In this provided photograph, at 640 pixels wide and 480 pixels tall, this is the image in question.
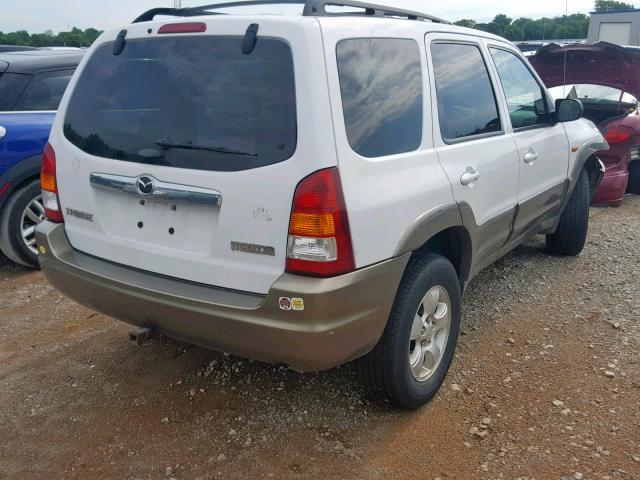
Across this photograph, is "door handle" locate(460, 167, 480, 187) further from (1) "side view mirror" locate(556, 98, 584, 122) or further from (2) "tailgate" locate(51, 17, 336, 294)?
(1) "side view mirror" locate(556, 98, 584, 122)

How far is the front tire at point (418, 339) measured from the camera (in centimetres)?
267

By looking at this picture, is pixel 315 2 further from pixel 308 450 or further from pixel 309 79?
pixel 308 450

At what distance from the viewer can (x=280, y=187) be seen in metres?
2.25

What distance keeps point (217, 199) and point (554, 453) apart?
188cm

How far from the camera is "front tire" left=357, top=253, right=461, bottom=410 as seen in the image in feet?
8.77

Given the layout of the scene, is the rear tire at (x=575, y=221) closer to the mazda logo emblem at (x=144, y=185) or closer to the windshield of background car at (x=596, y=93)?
the windshield of background car at (x=596, y=93)

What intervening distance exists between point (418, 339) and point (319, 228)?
3.31 ft

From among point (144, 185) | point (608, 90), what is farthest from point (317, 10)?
point (608, 90)

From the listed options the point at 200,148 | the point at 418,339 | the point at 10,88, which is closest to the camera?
the point at 200,148

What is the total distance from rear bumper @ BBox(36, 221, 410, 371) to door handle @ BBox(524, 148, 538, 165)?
1.69m

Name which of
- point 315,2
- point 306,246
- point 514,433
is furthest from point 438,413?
point 315,2

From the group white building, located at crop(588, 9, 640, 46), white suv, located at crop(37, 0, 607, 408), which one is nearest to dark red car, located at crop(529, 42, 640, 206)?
white suv, located at crop(37, 0, 607, 408)

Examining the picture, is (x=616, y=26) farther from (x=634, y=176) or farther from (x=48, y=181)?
(x=48, y=181)

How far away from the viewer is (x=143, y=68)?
266 cm
